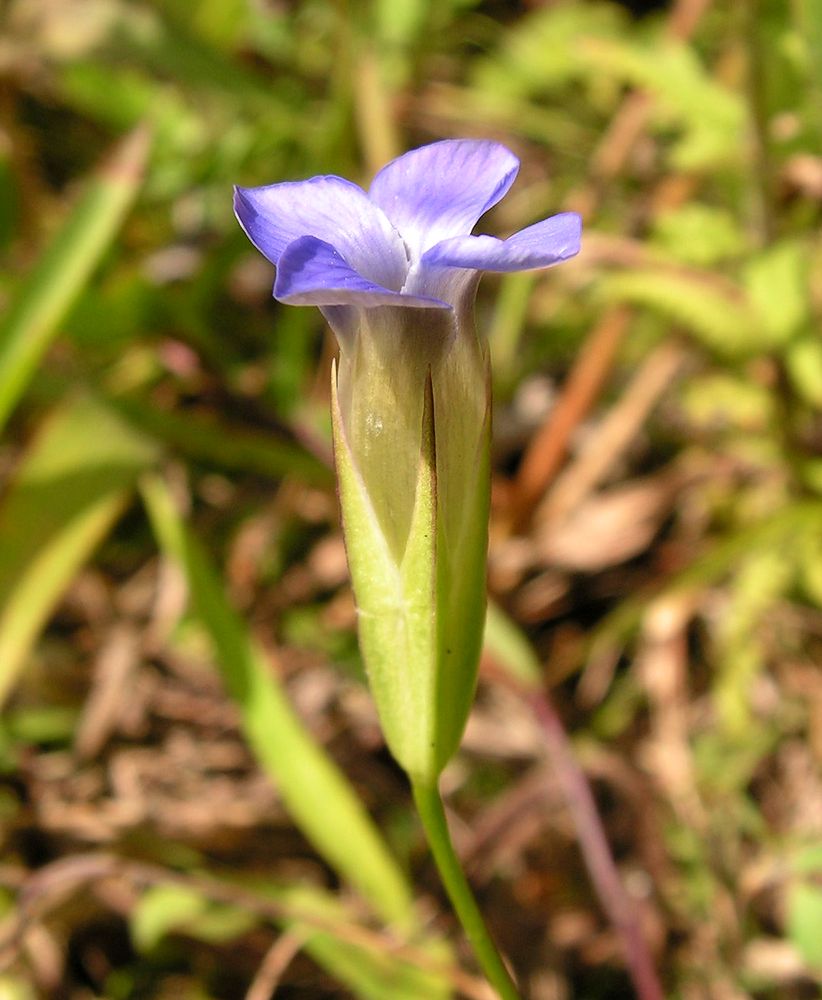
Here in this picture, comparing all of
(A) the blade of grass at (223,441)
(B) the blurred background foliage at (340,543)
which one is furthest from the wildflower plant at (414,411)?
(A) the blade of grass at (223,441)

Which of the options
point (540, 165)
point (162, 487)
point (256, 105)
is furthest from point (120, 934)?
point (540, 165)

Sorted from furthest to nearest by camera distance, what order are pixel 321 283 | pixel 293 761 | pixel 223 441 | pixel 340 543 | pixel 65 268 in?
pixel 340 543
pixel 223 441
pixel 65 268
pixel 293 761
pixel 321 283

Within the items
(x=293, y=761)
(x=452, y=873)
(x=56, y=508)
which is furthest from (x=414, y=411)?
(x=56, y=508)

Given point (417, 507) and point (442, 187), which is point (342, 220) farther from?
point (417, 507)

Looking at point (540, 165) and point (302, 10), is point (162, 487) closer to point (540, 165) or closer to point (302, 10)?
point (540, 165)

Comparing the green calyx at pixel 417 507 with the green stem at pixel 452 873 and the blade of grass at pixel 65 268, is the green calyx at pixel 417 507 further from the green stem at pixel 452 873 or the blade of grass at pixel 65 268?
the blade of grass at pixel 65 268

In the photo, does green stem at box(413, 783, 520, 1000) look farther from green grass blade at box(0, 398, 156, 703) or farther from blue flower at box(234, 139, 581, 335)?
green grass blade at box(0, 398, 156, 703)
